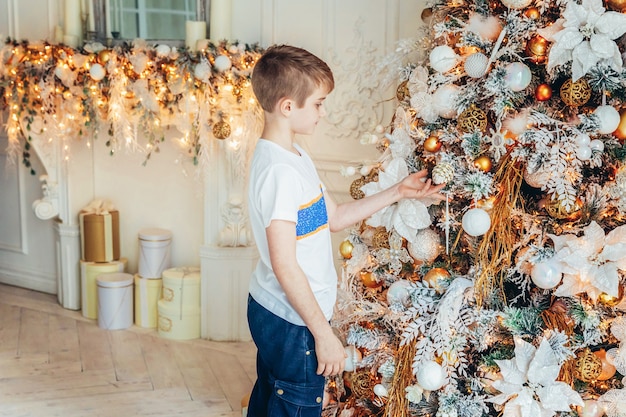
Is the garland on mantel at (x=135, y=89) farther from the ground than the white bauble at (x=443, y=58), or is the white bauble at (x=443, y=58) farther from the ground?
the white bauble at (x=443, y=58)

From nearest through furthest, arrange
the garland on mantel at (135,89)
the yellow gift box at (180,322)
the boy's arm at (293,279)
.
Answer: the boy's arm at (293,279) → the garland on mantel at (135,89) → the yellow gift box at (180,322)

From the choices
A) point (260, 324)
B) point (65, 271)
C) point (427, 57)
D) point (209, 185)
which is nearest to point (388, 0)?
point (427, 57)

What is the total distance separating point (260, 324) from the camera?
5.81 ft

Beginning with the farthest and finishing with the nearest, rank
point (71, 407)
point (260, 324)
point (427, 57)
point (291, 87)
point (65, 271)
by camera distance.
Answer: point (65, 271), point (71, 407), point (427, 57), point (260, 324), point (291, 87)

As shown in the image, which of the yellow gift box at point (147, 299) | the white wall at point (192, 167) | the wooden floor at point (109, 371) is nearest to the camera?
the wooden floor at point (109, 371)

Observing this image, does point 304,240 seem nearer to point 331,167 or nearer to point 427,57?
point 427,57

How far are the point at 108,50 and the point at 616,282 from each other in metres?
2.29

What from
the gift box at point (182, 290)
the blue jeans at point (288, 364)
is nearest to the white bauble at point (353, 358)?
the blue jeans at point (288, 364)

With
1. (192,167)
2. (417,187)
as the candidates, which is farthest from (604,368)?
(192,167)

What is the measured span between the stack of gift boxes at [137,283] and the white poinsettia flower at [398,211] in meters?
1.59

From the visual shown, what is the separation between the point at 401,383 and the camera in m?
1.92

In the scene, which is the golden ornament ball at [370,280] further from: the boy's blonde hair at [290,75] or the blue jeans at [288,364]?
the boy's blonde hair at [290,75]

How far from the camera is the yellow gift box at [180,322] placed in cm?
341

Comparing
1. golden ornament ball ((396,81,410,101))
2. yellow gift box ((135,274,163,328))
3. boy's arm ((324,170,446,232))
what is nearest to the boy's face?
boy's arm ((324,170,446,232))
